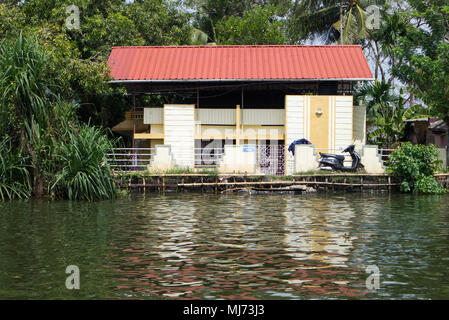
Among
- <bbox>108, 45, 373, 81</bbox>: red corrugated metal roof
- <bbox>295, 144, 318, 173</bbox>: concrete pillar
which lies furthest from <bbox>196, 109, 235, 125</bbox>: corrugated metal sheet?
<bbox>295, 144, 318, 173</bbox>: concrete pillar

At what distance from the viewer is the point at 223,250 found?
13422 millimetres

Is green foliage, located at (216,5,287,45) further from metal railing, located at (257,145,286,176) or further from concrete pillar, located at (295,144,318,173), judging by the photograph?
concrete pillar, located at (295,144,318,173)

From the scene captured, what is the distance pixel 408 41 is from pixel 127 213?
72.9ft

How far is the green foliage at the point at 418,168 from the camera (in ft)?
93.0

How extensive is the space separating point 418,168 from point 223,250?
17324mm

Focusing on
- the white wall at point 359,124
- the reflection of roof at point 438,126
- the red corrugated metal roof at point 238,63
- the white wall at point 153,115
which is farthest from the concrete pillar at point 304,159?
the reflection of roof at point 438,126

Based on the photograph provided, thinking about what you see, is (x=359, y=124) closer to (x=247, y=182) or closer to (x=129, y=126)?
(x=247, y=182)

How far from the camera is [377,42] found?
52469mm

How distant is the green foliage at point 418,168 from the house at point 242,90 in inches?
212

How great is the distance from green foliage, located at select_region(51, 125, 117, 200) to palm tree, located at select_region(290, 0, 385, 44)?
22429mm

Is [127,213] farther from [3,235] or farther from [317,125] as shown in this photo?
[317,125]

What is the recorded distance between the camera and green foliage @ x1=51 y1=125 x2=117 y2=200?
24.5m

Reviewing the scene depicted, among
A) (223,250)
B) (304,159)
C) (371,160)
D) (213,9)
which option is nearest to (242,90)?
(304,159)

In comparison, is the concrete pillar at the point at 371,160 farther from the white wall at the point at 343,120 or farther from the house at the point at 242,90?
the white wall at the point at 343,120
